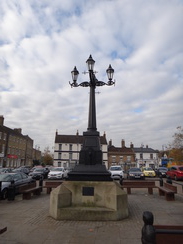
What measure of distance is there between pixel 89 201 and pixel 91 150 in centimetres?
184

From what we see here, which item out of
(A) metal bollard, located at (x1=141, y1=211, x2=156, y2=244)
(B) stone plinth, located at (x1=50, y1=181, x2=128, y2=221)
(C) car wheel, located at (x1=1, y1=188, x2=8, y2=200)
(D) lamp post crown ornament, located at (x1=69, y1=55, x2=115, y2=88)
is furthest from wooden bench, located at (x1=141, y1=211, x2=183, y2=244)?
(C) car wheel, located at (x1=1, y1=188, x2=8, y2=200)

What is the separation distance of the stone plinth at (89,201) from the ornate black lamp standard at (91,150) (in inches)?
9.2

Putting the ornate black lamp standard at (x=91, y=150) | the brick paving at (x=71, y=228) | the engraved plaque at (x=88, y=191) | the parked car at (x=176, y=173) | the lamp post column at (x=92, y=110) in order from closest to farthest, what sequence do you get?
1. the brick paving at (x=71, y=228)
2. the engraved plaque at (x=88, y=191)
3. the ornate black lamp standard at (x=91, y=150)
4. the lamp post column at (x=92, y=110)
5. the parked car at (x=176, y=173)

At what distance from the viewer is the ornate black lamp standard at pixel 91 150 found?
7.01 metres

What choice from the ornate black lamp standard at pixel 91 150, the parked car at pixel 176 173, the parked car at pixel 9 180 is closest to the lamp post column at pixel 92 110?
the ornate black lamp standard at pixel 91 150

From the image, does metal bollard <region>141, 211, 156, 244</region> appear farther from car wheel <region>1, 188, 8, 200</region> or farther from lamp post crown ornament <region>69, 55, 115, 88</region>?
car wheel <region>1, 188, 8, 200</region>

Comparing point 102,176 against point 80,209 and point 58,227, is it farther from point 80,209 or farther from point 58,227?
point 58,227

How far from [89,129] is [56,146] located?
5463cm

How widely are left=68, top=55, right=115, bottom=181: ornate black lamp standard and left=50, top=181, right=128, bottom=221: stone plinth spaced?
0.77 ft

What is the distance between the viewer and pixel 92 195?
22.1 ft

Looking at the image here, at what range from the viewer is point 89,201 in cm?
671

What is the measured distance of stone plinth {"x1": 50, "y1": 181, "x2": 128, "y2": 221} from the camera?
6262 millimetres

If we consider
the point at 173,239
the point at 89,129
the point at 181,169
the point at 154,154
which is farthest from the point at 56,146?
the point at 173,239

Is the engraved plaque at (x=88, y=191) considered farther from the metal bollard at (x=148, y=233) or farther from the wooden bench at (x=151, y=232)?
the metal bollard at (x=148, y=233)
